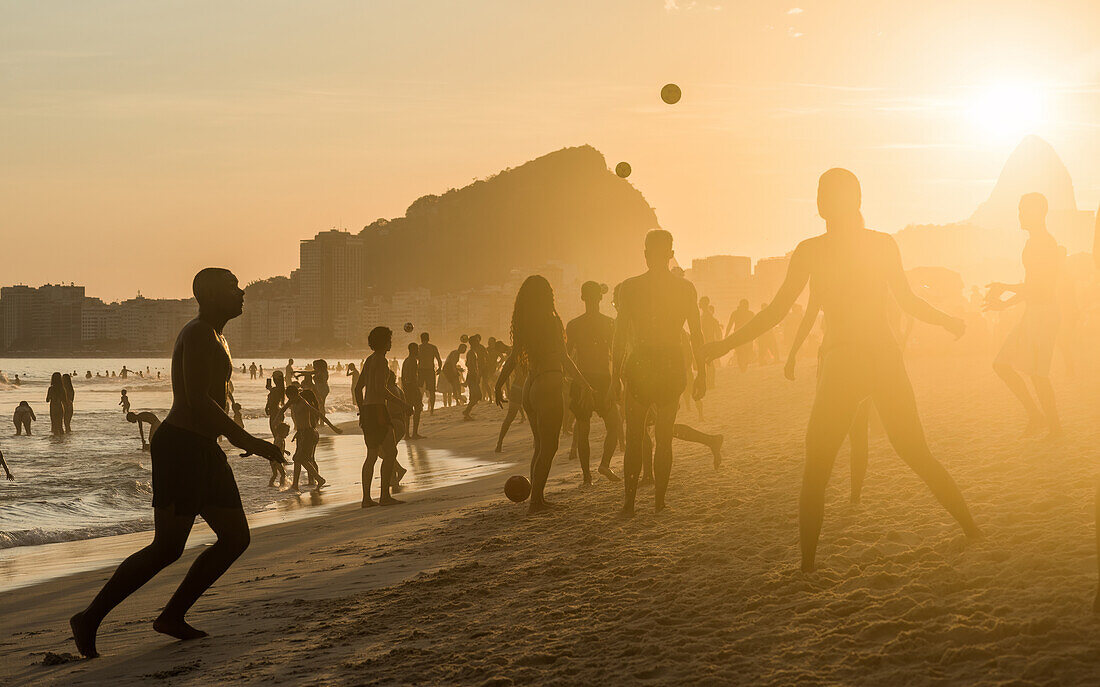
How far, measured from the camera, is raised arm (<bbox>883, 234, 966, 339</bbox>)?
16.8ft

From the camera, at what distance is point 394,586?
602 cm

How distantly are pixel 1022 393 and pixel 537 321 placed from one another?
15.3 feet

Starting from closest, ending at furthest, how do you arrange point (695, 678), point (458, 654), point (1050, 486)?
point (695, 678)
point (458, 654)
point (1050, 486)

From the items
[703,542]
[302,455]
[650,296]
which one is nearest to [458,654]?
[703,542]

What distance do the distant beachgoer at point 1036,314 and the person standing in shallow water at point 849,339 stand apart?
4.21m

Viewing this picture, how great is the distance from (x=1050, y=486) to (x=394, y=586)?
4.46 meters

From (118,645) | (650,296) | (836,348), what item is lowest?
(118,645)

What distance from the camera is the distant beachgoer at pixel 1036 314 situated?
346 inches

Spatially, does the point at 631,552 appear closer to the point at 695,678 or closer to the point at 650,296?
the point at 650,296

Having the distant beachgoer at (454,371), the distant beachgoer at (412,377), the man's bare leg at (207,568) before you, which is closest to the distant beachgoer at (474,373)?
the distant beachgoer at (454,371)

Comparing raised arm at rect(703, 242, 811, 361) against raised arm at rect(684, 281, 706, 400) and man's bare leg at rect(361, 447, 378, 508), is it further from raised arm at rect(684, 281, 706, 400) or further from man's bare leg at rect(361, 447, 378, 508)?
man's bare leg at rect(361, 447, 378, 508)

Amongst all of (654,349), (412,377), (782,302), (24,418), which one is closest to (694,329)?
(654,349)

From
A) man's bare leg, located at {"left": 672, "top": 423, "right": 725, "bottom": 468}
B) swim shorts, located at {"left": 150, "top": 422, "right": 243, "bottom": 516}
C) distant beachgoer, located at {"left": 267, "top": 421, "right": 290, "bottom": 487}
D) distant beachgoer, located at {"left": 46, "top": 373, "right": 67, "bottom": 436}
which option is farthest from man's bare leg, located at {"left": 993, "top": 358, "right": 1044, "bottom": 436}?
distant beachgoer, located at {"left": 46, "top": 373, "right": 67, "bottom": 436}

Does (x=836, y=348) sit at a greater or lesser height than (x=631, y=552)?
greater
